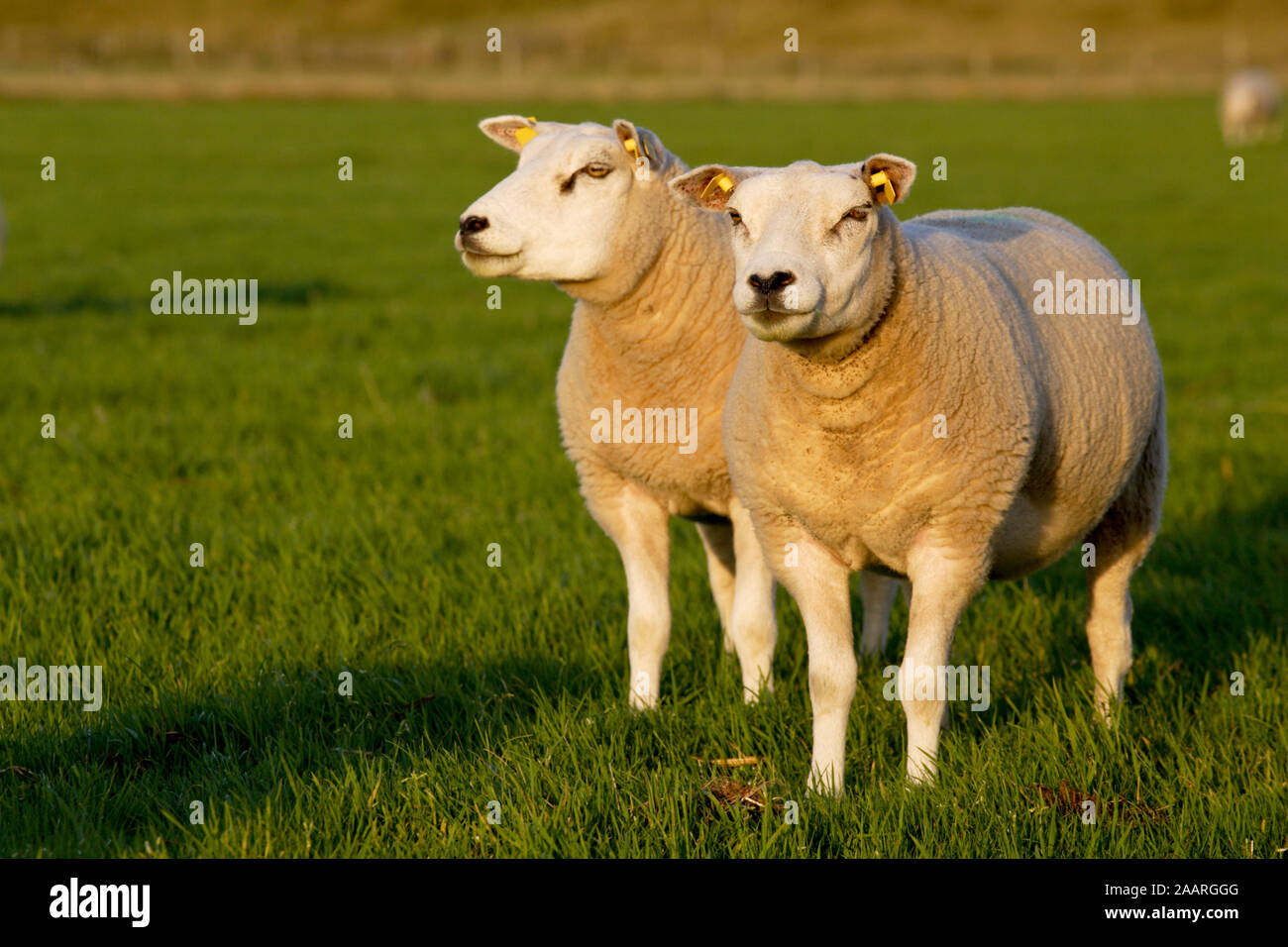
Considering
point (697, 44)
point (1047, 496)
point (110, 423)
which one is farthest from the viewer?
point (697, 44)

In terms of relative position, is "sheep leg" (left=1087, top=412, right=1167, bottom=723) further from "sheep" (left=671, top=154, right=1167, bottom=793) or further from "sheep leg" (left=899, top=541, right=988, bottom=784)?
"sheep leg" (left=899, top=541, right=988, bottom=784)

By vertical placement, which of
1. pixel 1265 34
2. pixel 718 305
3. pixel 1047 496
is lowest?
pixel 1047 496

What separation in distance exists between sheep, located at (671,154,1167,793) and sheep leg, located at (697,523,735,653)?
99 cm

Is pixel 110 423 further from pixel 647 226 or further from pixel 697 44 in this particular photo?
pixel 697 44

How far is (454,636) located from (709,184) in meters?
1.77

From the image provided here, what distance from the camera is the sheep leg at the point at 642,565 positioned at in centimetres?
436

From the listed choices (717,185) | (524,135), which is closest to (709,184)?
(717,185)

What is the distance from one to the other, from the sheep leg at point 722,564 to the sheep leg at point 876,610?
44 centimetres

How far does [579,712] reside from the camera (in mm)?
4133

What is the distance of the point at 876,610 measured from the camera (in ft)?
16.0

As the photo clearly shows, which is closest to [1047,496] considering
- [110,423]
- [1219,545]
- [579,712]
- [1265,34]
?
[579,712]

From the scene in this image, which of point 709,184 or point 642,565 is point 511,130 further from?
point 642,565

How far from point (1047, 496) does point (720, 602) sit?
1.27 m

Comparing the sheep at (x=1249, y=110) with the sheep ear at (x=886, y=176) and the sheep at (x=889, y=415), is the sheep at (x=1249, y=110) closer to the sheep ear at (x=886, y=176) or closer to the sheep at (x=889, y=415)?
the sheep at (x=889, y=415)
